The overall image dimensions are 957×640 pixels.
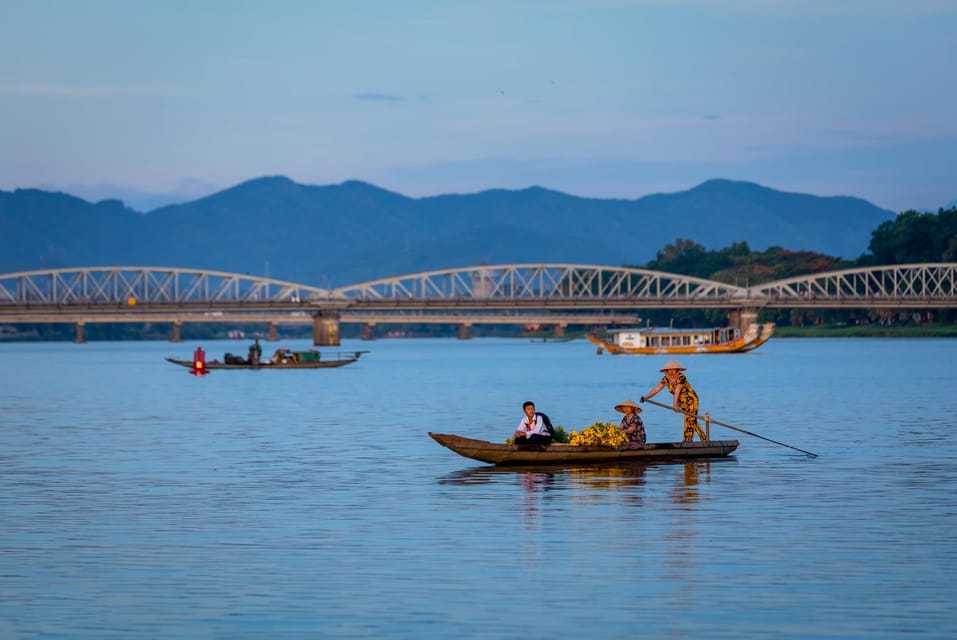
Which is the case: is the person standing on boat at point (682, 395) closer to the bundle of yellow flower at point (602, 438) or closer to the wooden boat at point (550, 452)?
the wooden boat at point (550, 452)

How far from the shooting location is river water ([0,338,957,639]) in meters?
22.9

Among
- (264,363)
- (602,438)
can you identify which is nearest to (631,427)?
(602,438)

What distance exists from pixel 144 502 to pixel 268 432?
26663mm

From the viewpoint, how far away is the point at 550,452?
141 feet

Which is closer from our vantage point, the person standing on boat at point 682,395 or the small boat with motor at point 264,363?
the person standing on boat at point 682,395

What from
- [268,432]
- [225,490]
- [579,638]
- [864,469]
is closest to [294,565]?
[579,638]

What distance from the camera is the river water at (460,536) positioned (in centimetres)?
2292

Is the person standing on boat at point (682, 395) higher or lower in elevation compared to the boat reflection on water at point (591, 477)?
higher

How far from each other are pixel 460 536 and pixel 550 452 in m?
12.1

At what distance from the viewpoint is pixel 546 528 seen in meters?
31.8

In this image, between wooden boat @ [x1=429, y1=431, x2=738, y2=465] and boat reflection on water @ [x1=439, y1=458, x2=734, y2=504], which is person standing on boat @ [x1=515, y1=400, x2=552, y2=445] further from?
boat reflection on water @ [x1=439, y1=458, x2=734, y2=504]

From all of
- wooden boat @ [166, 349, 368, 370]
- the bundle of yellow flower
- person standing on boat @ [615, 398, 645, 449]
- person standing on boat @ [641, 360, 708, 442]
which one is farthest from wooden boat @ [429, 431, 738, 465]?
wooden boat @ [166, 349, 368, 370]

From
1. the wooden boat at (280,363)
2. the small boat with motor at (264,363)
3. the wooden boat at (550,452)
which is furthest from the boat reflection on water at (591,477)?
the wooden boat at (280,363)

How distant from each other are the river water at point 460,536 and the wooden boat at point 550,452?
0.45 meters
